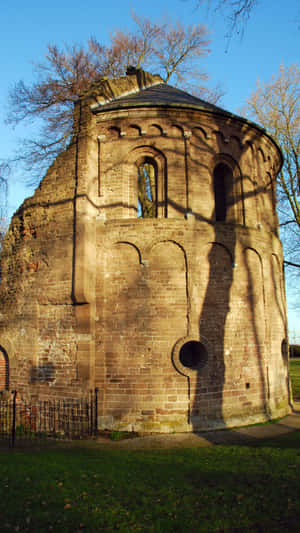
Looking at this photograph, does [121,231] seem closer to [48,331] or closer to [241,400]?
[48,331]

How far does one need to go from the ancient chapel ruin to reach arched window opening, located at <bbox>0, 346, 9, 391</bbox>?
59 mm

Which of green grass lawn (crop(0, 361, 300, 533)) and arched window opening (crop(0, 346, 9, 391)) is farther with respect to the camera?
arched window opening (crop(0, 346, 9, 391))

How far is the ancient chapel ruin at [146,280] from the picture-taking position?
33.1 feet

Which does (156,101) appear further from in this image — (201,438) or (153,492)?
(153,492)

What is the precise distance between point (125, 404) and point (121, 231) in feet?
15.5

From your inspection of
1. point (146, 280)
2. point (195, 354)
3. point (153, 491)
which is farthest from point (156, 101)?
point (153, 491)

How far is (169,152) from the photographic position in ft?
37.7

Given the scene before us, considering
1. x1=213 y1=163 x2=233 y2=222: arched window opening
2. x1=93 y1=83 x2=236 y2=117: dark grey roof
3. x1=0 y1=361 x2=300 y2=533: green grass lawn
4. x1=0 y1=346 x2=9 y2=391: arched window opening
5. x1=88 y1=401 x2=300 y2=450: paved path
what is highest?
x1=93 y1=83 x2=236 y2=117: dark grey roof

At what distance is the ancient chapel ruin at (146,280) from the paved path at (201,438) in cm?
36

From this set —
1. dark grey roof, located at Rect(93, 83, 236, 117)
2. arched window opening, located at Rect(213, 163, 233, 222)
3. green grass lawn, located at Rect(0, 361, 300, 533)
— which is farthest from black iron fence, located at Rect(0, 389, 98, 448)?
dark grey roof, located at Rect(93, 83, 236, 117)

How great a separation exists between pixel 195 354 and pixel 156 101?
7.80 m

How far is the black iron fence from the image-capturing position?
9516 mm

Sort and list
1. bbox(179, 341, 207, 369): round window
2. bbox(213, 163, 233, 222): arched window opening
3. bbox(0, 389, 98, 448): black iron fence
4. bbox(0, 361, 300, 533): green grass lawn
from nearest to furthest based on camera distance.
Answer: bbox(0, 361, 300, 533): green grass lawn < bbox(0, 389, 98, 448): black iron fence < bbox(179, 341, 207, 369): round window < bbox(213, 163, 233, 222): arched window opening

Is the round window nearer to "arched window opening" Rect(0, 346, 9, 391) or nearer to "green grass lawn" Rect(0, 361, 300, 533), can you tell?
"green grass lawn" Rect(0, 361, 300, 533)
